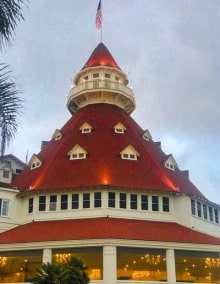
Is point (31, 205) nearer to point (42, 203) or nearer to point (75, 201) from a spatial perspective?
point (42, 203)

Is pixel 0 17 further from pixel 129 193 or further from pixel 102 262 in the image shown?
pixel 129 193

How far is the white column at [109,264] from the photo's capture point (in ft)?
112

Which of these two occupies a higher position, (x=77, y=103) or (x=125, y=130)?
(x=77, y=103)

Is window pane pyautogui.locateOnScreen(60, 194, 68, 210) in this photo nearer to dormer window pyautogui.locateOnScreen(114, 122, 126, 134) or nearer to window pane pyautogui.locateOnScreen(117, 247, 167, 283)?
window pane pyautogui.locateOnScreen(117, 247, 167, 283)

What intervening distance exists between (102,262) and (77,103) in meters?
23.4

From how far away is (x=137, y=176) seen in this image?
42.9m

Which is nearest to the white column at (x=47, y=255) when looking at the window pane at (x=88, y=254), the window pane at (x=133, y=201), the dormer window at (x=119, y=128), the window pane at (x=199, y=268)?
the window pane at (x=88, y=254)

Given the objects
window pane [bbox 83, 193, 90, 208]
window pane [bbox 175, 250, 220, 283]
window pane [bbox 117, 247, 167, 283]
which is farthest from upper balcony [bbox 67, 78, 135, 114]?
window pane [bbox 175, 250, 220, 283]

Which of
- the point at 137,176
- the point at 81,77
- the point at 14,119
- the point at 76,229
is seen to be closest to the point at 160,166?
the point at 137,176

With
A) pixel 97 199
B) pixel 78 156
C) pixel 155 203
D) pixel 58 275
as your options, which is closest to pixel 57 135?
pixel 78 156

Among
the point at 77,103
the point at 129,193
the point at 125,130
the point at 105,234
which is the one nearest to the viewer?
the point at 105,234

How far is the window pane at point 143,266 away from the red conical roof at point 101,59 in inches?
1064

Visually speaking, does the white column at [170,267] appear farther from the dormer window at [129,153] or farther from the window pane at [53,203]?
the dormer window at [129,153]

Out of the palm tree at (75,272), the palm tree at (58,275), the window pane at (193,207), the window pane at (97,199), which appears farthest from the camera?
the window pane at (193,207)
